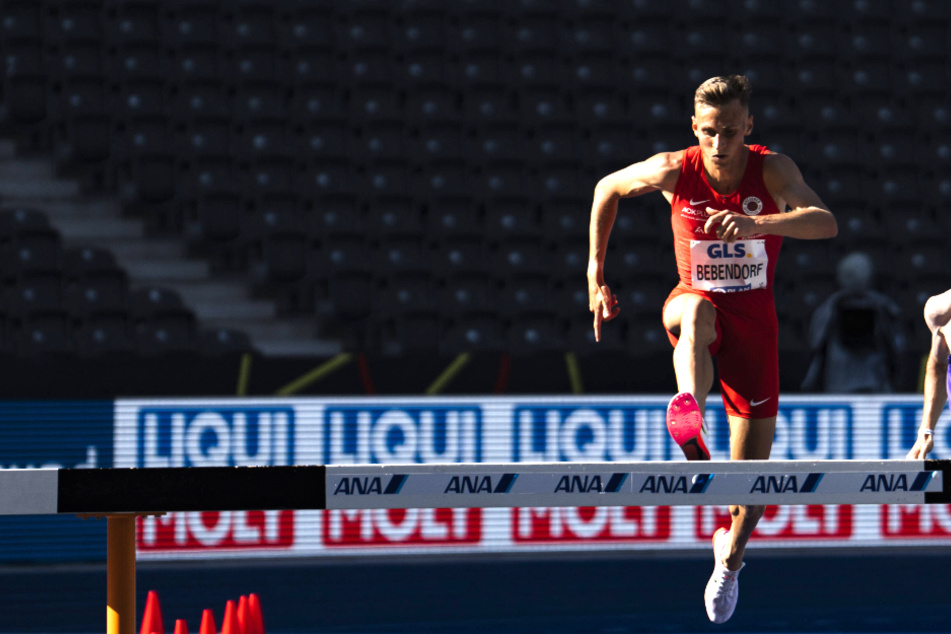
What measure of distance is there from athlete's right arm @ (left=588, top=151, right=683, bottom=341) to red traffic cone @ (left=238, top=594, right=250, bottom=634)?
7.93 feet

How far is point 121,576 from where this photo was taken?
12.2ft

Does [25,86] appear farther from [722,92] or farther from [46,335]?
[722,92]

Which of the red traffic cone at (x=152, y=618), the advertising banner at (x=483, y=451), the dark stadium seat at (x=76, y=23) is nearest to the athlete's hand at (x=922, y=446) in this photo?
the red traffic cone at (x=152, y=618)

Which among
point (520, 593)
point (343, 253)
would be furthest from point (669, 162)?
point (343, 253)

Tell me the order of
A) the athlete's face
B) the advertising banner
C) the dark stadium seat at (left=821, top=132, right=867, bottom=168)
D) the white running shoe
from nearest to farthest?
the athlete's face → the white running shoe → the advertising banner → the dark stadium seat at (left=821, top=132, right=867, bottom=168)

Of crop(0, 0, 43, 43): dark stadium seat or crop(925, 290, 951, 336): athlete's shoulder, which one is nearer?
crop(925, 290, 951, 336): athlete's shoulder

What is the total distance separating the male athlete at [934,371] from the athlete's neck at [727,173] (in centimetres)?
84

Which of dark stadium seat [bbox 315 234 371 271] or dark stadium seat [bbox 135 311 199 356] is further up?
dark stadium seat [bbox 315 234 371 271]

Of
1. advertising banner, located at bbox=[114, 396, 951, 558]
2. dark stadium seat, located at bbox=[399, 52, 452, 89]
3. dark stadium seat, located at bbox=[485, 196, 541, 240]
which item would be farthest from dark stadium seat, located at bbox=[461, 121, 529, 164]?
advertising banner, located at bbox=[114, 396, 951, 558]

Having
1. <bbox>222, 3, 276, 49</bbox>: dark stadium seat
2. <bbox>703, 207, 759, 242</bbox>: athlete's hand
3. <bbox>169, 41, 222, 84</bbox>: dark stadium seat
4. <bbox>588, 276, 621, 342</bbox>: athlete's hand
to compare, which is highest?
<bbox>222, 3, 276, 49</bbox>: dark stadium seat

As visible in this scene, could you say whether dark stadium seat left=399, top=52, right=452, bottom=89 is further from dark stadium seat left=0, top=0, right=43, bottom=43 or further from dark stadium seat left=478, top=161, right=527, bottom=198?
dark stadium seat left=0, top=0, right=43, bottom=43

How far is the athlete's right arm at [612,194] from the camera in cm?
373

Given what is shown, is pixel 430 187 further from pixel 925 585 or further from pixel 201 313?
pixel 925 585

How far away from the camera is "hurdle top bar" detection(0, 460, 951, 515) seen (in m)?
3.29
